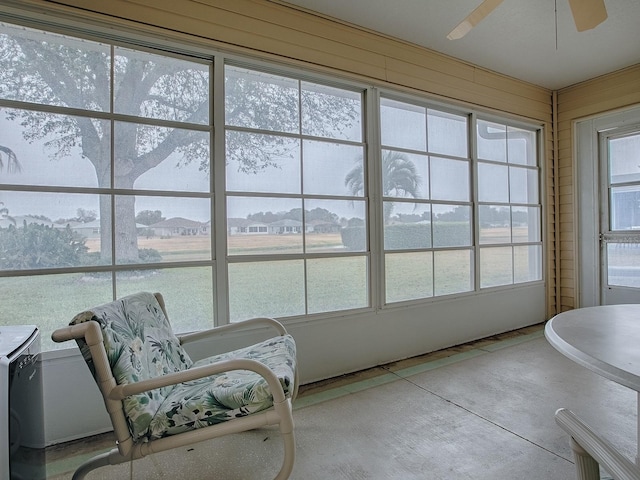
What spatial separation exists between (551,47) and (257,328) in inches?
146

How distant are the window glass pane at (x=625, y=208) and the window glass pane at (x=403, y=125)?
2.41 meters

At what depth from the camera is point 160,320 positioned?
1.80 metres

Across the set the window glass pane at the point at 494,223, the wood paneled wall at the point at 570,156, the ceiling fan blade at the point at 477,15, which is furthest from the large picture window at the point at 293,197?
the wood paneled wall at the point at 570,156

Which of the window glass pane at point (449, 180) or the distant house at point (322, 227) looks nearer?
the distant house at point (322, 227)

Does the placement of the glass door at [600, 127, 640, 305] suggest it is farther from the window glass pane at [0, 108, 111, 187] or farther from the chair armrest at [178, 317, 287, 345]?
the window glass pane at [0, 108, 111, 187]

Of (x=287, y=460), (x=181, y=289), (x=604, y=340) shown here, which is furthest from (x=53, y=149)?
(x=604, y=340)

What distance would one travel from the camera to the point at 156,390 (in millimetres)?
1457

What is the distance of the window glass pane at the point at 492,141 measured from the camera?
12.3 feet

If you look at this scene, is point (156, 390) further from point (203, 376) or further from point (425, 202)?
point (425, 202)

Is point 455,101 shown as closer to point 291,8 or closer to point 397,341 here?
point 291,8

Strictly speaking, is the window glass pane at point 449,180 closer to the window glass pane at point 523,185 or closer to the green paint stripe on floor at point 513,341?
the window glass pane at point 523,185

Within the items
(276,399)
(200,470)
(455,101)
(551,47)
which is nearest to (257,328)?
(200,470)

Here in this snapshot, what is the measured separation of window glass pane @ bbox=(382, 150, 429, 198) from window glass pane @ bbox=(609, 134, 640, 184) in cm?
236

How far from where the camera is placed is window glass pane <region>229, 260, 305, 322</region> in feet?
8.04
